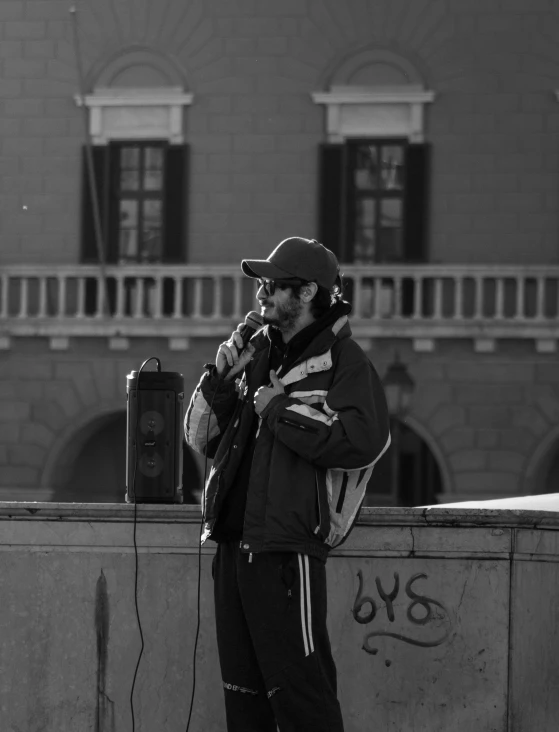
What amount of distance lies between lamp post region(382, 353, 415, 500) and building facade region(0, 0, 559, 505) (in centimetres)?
22

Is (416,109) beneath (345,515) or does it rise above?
above

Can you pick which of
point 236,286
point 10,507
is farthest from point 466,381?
point 10,507

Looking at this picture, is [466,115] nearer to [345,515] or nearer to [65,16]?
[65,16]

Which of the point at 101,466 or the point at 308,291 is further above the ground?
the point at 308,291

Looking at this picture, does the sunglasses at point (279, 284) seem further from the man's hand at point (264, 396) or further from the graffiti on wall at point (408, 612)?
the graffiti on wall at point (408, 612)

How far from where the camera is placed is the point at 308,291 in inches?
190

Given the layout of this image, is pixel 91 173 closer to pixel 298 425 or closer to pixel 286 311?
pixel 286 311

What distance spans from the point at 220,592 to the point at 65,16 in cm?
1474

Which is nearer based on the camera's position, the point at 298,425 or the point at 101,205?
the point at 298,425

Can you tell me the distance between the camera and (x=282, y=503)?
180 inches

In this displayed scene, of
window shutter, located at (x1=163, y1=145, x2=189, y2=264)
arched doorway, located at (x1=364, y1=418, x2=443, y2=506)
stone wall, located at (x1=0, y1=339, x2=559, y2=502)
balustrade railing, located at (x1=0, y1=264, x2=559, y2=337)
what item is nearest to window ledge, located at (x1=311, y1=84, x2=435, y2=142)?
balustrade railing, located at (x1=0, y1=264, x2=559, y2=337)

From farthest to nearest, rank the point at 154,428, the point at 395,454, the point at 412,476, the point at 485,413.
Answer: the point at 412,476 → the point at 485,413 → the point at 395,454 → the point at 154,428

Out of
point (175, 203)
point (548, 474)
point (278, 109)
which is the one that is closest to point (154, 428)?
point (175, 203)

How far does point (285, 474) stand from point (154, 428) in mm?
1655
